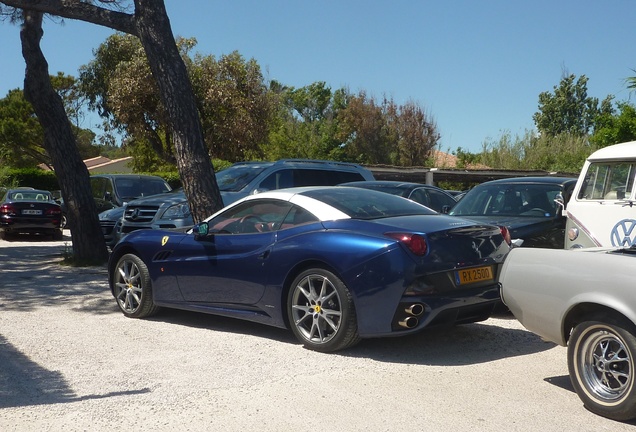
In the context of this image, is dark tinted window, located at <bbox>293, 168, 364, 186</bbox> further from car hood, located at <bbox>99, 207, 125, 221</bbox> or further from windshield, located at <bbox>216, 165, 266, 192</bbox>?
car hood, located at <bbox>99, 207, 125, 221</bbox>

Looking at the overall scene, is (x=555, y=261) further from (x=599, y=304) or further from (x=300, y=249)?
(x=300, y=249)

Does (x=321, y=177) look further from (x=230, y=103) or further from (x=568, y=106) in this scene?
(x=568, y=106)

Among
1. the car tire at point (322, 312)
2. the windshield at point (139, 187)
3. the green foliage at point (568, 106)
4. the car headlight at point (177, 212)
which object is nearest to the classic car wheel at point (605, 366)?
the car tire at point (322, 312)

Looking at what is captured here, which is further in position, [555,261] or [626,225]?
[626,225]

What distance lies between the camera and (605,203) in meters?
8.76

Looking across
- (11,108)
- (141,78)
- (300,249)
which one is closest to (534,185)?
(300,249)

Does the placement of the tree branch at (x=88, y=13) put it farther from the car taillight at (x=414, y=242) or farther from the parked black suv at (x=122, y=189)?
the parked black suv at (x=122, y=189)

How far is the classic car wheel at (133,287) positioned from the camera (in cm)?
879

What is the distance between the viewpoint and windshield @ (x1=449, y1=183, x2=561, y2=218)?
1041 cm

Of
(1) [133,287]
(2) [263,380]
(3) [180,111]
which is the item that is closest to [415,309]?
(2) [263,380]

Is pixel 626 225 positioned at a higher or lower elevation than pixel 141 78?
lower

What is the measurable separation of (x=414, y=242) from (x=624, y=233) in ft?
9.74

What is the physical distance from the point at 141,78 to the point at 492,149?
2425 centimetres

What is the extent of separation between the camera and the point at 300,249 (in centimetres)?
714
